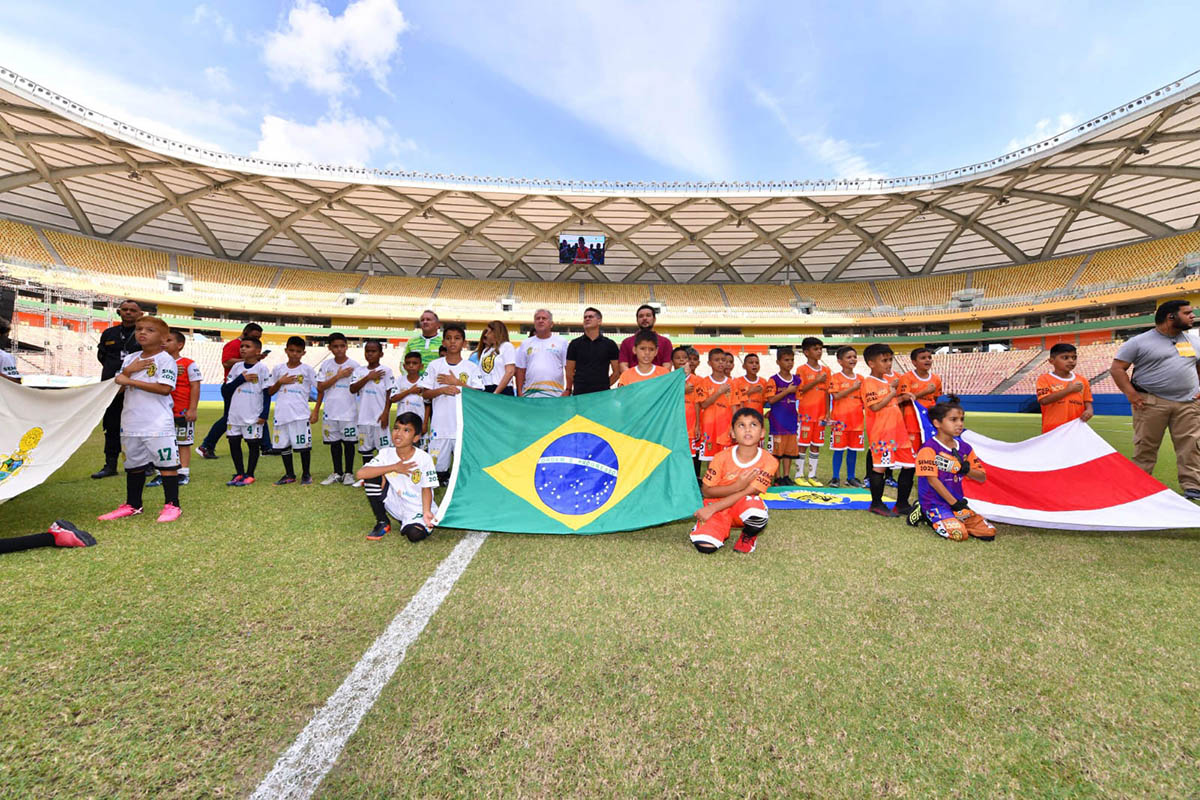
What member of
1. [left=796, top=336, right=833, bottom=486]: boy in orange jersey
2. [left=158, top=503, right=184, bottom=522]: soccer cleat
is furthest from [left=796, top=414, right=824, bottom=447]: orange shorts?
[left=158, top=503, right=184, bottom=522]: soccer cleat

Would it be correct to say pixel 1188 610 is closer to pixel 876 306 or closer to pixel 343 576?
pixel 343 576

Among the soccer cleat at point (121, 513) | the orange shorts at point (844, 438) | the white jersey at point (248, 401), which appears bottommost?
the soccer cleat at point (121, 513)

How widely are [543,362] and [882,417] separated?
11.1 ft

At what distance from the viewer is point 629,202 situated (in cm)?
2998

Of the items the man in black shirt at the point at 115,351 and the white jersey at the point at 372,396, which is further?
the white jersey at the point at 372,396

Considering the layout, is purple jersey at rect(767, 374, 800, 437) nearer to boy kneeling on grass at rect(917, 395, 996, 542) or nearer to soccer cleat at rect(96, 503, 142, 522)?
boy kneeling on grass at rect(917, 395, 996, 542)

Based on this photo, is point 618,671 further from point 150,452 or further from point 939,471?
point 150,452

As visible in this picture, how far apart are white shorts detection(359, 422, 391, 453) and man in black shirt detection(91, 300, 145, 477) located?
2157mm

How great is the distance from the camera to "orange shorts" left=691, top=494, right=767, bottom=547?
10.7 ft

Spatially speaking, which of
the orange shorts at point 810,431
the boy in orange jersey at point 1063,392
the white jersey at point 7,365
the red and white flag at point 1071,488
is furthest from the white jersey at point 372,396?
the boy in orange jersey at point 1063,392

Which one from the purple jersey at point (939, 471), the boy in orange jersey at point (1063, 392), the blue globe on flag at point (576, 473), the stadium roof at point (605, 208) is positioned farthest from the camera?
the stadium roof at point (605, 208)

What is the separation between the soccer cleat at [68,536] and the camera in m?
3.00

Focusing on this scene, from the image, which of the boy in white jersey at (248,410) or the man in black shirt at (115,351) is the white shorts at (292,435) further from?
the man in black shirt at (115,351)

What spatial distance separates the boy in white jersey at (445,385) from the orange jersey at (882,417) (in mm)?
3985
